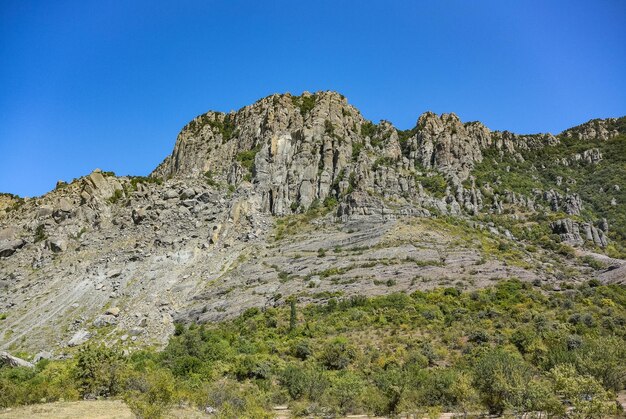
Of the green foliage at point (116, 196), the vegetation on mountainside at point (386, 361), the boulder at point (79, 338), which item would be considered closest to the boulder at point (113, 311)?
the boulder at point (79, 338)

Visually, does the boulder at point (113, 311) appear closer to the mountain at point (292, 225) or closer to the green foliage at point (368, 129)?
the mountain at point (292, 225)

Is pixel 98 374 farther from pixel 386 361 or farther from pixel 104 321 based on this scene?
pixel 104 321

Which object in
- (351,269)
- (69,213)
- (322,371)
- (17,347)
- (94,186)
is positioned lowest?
(322,371)

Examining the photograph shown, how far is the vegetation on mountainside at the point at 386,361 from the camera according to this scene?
2350 centimetres

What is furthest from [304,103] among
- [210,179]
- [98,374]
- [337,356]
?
[98,374]

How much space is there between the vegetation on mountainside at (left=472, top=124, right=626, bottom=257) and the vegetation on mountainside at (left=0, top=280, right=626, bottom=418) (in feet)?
164

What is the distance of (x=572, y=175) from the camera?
114 meters

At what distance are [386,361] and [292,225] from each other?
40.6 m

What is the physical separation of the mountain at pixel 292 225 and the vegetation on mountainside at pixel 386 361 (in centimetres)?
508

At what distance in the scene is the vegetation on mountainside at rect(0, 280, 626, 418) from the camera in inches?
925

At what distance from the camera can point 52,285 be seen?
198 ft

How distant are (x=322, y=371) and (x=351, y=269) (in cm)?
2405

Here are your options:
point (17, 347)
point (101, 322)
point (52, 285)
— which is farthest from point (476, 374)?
point (52, 285)

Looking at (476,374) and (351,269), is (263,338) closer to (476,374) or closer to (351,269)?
(351,269)
